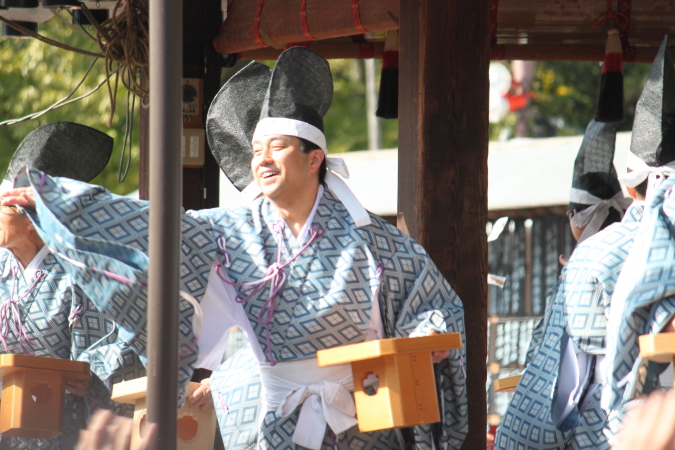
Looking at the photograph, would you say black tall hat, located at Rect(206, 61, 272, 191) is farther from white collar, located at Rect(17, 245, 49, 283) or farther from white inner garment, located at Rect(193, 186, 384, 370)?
white collar, located at Rect(17, 245, 49, 283)

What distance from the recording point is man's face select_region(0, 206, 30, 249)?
351 cm

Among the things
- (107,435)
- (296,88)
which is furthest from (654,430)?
(296,88)

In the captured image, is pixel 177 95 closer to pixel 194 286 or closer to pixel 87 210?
pixel 87 210

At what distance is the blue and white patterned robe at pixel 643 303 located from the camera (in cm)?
252

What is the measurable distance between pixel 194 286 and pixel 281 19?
159 cm

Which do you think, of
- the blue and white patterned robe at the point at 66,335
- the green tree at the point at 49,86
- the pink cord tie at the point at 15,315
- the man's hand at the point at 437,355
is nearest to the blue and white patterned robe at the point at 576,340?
the man's hand at the point at 437,355

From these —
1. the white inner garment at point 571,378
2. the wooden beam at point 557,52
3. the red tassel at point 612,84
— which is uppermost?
the wooden beam at point 557,52

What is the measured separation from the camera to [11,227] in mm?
3531

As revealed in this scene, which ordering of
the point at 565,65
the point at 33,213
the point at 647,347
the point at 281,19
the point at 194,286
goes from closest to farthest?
the point at 647,347
the point at 33,213
the point at 194,286
the point at 281,19
the point at 565,65

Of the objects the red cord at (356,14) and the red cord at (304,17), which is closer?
the red cord at (356,14)

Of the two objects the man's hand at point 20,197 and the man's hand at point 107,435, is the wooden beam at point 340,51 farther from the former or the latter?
the man's hand at point 107,435

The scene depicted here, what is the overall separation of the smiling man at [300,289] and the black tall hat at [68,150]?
739 millimetres

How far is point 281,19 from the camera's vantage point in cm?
391

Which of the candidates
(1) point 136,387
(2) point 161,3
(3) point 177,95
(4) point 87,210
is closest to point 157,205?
(3) point 177,95
